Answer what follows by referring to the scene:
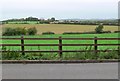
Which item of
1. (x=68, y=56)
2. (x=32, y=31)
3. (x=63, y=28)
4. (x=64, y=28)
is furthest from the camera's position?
(x=64, y=28)

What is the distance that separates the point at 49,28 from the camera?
2906 cm

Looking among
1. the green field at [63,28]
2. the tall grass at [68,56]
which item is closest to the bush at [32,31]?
the green field at [63,28]

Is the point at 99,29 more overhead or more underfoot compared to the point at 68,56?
more overhead

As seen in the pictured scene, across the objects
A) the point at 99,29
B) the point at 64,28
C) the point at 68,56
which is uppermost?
the point at 64,28

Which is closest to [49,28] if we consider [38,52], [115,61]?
[38,52]

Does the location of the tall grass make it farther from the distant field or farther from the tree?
the tree

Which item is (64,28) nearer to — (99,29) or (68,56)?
(99,29)

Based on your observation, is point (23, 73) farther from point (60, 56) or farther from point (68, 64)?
point (60, 56)

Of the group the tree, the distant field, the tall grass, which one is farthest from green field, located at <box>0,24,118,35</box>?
the tall grass

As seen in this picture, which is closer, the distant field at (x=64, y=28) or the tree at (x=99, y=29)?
the distant field at (x=64, y=28)

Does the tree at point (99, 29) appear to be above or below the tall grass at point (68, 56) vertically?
above

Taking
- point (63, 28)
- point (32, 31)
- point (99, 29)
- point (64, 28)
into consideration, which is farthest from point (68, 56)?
point (99, 29)

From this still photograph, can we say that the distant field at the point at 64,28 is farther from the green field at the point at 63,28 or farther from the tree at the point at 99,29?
the tree at the point at 99,29

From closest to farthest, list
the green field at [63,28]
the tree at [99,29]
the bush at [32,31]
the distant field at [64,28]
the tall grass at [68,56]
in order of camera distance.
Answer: the tall grass at [68,56], the bush at [32,31], the green field at [63,28], the distant field at [64,28], the tree at [99,29]
